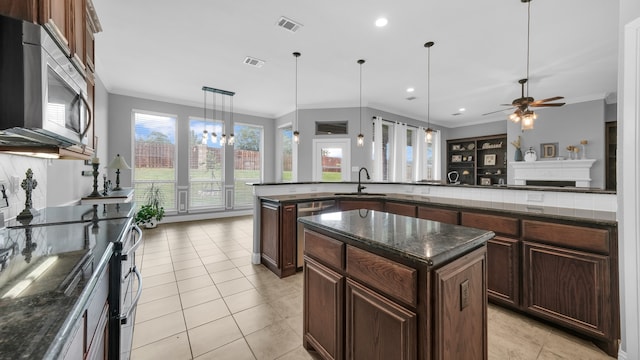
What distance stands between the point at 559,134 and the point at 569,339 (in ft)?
19.6

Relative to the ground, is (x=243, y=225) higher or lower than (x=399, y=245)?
lower

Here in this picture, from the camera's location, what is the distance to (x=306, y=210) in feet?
10.7

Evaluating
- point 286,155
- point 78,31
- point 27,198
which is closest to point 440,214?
point 78,31

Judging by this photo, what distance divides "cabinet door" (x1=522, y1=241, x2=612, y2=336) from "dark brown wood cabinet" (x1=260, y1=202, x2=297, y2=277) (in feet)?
7.67

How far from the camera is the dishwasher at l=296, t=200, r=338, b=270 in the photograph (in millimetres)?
3180

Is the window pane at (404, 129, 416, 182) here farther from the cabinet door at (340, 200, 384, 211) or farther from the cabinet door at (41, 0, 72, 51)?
the cabinet door at (41, 0, 72, 51)

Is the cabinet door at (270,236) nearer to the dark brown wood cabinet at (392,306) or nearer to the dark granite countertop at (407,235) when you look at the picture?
the dark granite countertop at (407,235)

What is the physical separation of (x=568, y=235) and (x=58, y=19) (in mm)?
3616

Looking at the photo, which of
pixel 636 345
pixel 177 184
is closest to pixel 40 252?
pixel 636 345

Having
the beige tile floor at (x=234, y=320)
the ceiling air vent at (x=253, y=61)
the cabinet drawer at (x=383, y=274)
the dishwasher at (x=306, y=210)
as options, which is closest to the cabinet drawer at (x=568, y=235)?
the beige tile floor at (x=234, y=320)

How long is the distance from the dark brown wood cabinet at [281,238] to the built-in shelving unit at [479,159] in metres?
7.40

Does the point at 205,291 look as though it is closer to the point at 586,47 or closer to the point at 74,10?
the point at 74,10

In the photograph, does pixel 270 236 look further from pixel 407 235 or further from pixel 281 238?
pixel 407 235

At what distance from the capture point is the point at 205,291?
2.68 metres
